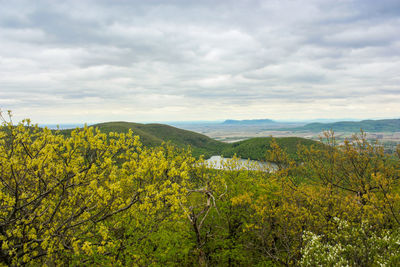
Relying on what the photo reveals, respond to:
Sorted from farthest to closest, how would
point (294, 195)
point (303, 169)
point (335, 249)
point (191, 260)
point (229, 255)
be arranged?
point (303, 169) → point (191, 260) → point (229, 255) → point (294, 195) → point (335, 249)

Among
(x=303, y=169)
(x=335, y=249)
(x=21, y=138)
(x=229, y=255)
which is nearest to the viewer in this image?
(x=21, y=138)

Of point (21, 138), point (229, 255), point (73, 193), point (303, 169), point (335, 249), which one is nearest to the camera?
point (21, 138)

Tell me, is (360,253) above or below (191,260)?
above

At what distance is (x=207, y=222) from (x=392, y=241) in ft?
64.3

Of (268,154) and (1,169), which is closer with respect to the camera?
(1,169)

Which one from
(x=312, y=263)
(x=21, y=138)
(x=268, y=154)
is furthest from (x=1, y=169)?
(x=268, y=154)

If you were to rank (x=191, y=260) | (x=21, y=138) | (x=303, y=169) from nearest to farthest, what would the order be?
(x=21, y=138) → (x=191, y=260) → (x=303, y=169)

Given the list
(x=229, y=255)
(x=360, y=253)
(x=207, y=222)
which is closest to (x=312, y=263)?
(x=360, y=253)

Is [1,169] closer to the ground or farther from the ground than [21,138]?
closer to the ground

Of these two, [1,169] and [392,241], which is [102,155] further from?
[392,241]

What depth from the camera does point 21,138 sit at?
32.7ft

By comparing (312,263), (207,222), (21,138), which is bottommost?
(207,222)

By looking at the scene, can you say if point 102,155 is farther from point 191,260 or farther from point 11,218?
point 191,260

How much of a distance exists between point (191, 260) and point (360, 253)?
20.4 m
